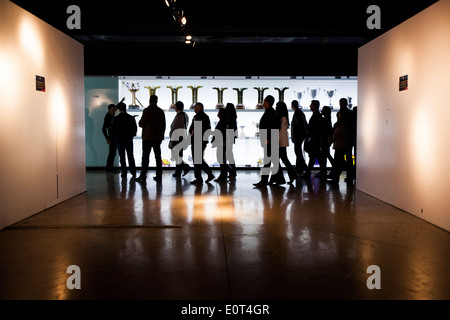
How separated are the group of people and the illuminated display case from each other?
1.33 meters

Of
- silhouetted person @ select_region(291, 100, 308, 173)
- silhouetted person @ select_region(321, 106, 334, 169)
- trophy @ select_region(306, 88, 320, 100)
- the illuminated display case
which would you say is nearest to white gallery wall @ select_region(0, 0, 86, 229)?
the illuminated display case

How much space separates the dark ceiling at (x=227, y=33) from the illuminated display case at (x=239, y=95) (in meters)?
0.80

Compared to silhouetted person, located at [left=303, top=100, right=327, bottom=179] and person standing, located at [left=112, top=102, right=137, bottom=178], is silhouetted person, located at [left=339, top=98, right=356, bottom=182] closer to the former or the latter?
silhouetted person, located at [left=303, top=100, right=327, bottom=179]

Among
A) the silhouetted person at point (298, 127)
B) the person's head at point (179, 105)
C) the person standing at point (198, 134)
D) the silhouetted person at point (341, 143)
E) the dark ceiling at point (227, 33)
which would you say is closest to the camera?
the dark ceiling at point (227, 33)

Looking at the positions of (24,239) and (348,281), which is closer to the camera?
(348,281)

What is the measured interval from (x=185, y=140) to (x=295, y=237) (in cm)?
576

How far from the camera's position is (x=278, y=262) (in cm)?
364

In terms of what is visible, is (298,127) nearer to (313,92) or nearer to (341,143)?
(341,143)

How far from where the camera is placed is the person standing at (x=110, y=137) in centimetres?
1077

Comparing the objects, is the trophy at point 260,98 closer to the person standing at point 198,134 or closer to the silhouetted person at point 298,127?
the silhouetted person at point 298,127

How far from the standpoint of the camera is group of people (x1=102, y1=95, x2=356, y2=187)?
8406 mm

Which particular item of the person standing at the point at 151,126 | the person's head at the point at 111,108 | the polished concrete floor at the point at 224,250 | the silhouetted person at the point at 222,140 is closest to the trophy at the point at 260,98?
the silhouetted person at the point at 222,140

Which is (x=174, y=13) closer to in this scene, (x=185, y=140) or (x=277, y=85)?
(x=185, y=140)
